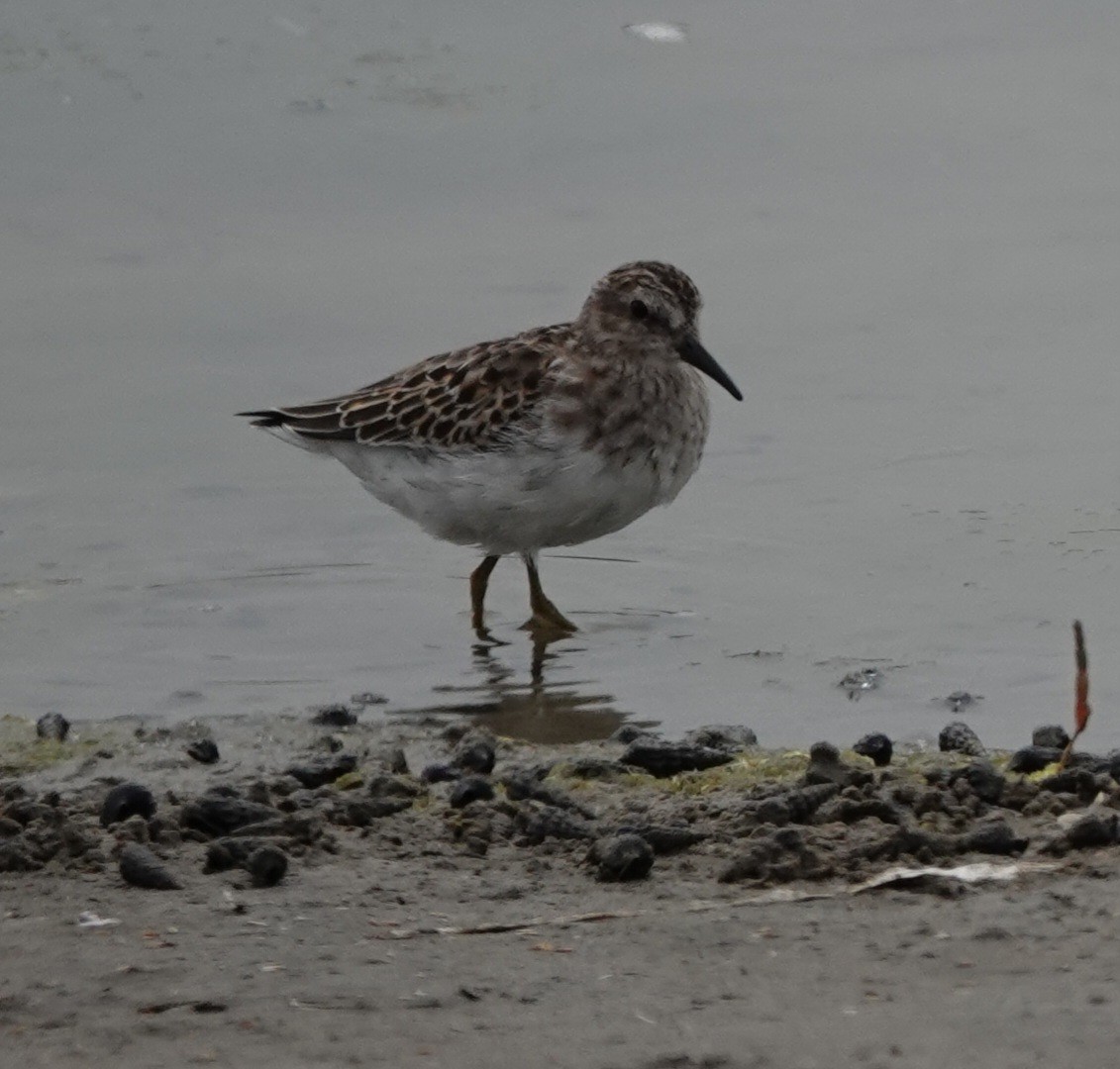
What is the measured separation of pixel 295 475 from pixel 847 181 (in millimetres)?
3986

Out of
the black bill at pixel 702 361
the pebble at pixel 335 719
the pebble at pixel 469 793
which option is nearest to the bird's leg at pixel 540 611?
the black bill at pixel 702 361

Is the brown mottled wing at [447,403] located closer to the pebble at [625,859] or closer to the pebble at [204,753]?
the pebble at [204,753]

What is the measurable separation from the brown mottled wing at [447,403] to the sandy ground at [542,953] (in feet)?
11.3

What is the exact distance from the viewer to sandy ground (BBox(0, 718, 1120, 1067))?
4.28m

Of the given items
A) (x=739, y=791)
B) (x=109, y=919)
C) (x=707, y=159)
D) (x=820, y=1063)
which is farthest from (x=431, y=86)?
(x=820, y=1063)

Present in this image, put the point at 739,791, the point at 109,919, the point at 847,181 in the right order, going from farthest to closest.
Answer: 1. the point at 847,181
2. the point at 739,791
3. the point at 109,919

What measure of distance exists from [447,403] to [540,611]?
0.92 m

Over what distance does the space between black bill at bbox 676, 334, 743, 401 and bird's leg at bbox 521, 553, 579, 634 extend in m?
0.99

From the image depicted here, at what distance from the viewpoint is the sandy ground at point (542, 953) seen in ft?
14.0

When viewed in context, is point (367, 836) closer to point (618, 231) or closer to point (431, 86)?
point (618, 231)

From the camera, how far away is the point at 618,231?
41.4 feet

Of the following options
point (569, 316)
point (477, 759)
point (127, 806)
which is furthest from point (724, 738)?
point (569, 316)

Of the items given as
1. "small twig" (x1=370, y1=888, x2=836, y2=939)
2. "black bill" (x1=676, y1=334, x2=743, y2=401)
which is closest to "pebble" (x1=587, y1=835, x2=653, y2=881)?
"small twig" (x1=370, y1=888, x2=836, y2=939)

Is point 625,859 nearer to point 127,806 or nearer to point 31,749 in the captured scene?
point 127,806
